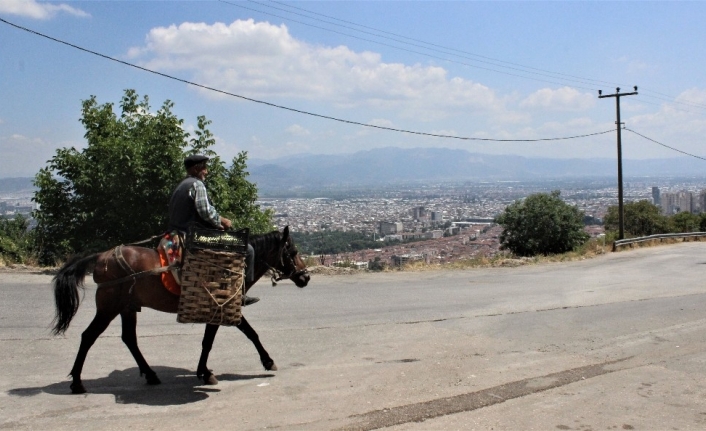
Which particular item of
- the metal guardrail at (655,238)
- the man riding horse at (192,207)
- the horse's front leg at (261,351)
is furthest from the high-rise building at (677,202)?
the man riding horse at (192,207)

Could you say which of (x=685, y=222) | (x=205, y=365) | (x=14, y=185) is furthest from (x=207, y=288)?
(x=14, y=185)

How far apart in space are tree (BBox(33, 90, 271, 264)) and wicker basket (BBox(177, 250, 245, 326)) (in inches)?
453

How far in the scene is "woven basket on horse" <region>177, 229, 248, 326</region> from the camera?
6.67 meters

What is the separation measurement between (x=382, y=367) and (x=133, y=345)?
9.71ft

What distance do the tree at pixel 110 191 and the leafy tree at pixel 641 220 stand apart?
5007 centimetres

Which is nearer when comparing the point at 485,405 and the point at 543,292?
the point at 485,405

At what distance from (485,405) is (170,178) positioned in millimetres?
13412

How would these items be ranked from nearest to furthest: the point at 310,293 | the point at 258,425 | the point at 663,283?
1. the point at 258,425
2. the point at 310,293
3. the point at 663,283

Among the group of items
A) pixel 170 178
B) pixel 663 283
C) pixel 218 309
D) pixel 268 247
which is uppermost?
pixel 170 178

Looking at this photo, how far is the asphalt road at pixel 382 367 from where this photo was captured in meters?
6.05

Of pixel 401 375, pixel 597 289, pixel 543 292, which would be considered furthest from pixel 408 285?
pixel 401 375

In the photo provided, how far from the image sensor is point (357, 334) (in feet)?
32.1

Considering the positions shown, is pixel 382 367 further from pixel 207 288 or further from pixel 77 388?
pixel 77 388

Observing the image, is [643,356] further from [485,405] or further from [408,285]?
[408,285]
